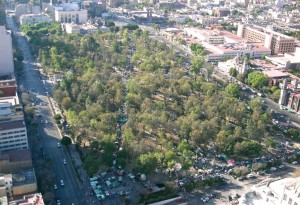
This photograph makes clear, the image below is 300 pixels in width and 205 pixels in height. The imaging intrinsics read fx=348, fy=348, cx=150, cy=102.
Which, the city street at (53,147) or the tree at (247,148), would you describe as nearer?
the city street at (53,147)

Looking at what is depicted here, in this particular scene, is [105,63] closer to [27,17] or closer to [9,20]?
[27,17]

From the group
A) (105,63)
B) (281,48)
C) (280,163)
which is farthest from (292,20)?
(280,163)

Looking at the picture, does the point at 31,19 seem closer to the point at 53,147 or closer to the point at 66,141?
the point at 53,147

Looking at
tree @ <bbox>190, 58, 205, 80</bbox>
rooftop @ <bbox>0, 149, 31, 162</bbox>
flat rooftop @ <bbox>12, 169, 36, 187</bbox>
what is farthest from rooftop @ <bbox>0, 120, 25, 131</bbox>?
tree @ <bbox>190, 58, 205, 80</bbox>

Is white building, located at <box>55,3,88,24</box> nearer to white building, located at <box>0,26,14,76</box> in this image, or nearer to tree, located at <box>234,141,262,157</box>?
white building, located at <box>0,26,14,76</box>

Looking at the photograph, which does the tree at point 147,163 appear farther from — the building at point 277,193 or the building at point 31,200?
the building at point 31,200

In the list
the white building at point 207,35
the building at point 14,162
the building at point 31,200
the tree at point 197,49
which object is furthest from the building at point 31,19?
the building at point 31,200
